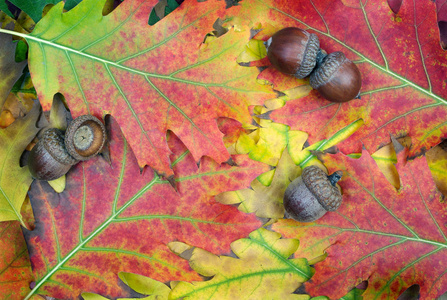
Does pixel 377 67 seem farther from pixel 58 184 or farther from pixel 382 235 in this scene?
pixel 58 184

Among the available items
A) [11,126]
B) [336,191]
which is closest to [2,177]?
[11,126]

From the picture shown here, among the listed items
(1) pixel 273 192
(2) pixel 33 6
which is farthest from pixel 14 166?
(1) pixel 273 192

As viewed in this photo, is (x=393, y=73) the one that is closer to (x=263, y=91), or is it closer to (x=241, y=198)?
(x=263, y=91)

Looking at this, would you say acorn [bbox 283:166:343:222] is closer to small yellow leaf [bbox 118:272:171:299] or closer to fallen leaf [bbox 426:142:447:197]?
fallen leaf [bbox 426:142:447:197]

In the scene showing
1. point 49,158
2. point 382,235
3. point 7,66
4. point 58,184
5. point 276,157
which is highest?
point 7,66

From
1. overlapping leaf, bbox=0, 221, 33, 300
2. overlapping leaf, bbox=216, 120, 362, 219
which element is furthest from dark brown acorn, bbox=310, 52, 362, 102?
overlapping leaf, bbox=0, 221, 33, 300

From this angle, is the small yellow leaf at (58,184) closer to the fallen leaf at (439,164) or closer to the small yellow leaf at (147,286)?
the small yellow leaf at (147,286)
